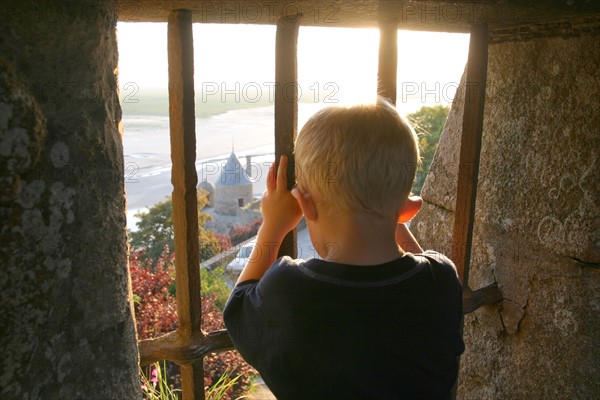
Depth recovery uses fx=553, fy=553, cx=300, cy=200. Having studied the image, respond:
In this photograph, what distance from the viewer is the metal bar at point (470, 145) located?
1.49m

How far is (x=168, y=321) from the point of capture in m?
5.20

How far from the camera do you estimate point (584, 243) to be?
1.56m

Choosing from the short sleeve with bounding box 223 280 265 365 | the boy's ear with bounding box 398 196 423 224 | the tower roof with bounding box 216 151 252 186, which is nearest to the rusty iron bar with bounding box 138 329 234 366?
the short sleeve with bounding box 223 280 265 365

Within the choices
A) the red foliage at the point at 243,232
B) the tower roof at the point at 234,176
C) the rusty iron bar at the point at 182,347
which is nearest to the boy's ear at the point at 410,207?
the rusty iron bar at the point at 182,347

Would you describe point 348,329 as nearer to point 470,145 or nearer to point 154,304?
point 470,145

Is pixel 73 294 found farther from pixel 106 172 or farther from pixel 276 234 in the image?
pixel 276 234

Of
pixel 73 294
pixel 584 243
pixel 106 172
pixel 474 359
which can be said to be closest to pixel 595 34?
pixel 584 243

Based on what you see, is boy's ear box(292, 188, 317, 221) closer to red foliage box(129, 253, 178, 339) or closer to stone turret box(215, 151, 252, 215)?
red foliage box(129, 253, 178, 339)

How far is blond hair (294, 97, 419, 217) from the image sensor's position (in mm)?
1035

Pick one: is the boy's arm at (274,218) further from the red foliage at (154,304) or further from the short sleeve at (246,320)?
the red foliage at (154,304)

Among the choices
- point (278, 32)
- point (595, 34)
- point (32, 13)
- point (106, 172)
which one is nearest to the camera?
point (32, 13)

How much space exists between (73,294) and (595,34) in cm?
142

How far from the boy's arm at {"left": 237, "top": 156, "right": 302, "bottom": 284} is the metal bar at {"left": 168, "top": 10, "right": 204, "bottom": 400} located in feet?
0.40

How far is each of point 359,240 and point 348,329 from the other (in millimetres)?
170
